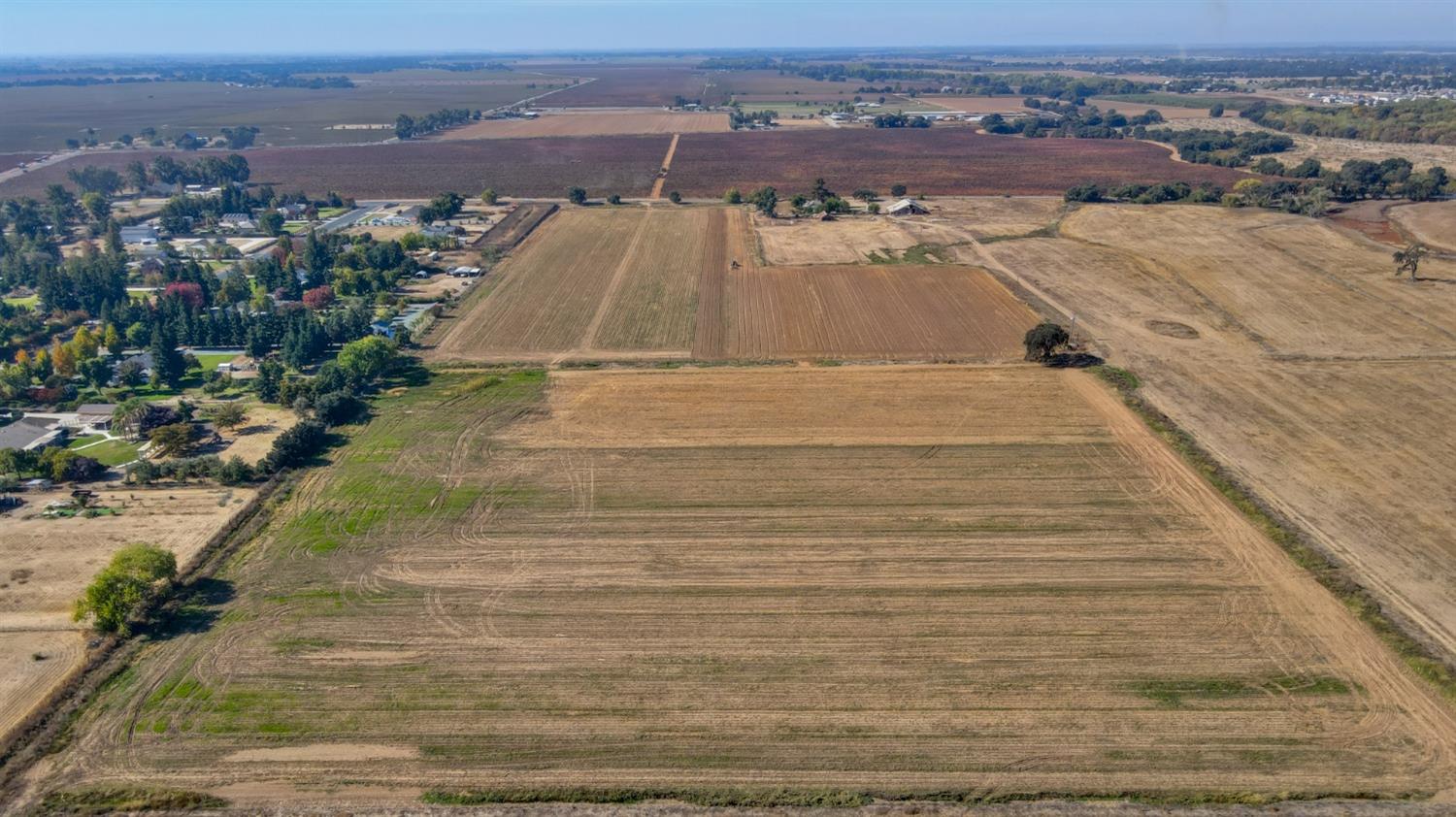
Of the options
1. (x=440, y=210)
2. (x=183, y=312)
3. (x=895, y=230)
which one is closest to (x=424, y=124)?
(x=440, y=210)

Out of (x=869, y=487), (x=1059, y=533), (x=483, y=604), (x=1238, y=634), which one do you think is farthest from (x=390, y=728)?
(x=1238, y=634)

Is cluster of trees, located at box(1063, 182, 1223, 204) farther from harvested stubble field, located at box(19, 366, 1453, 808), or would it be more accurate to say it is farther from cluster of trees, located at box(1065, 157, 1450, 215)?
harvested stubble field, located at box(19, 366, 1453, 808)

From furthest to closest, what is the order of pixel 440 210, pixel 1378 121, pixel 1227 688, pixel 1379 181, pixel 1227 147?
pixel 1378 121 < pixel 1227 147 < pixel 1379 181 < pixel 440 210 < pixel 1227 688

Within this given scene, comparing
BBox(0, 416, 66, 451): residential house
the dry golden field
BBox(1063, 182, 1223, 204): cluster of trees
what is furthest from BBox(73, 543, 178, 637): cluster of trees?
the dry golden field

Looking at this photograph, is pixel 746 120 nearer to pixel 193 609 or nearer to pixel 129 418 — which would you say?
pixel 129 418

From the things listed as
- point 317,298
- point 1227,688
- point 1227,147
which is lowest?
point 1227,688

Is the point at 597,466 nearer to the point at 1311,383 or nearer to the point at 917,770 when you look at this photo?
the point at 917,770

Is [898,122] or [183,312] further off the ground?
[898,122]
